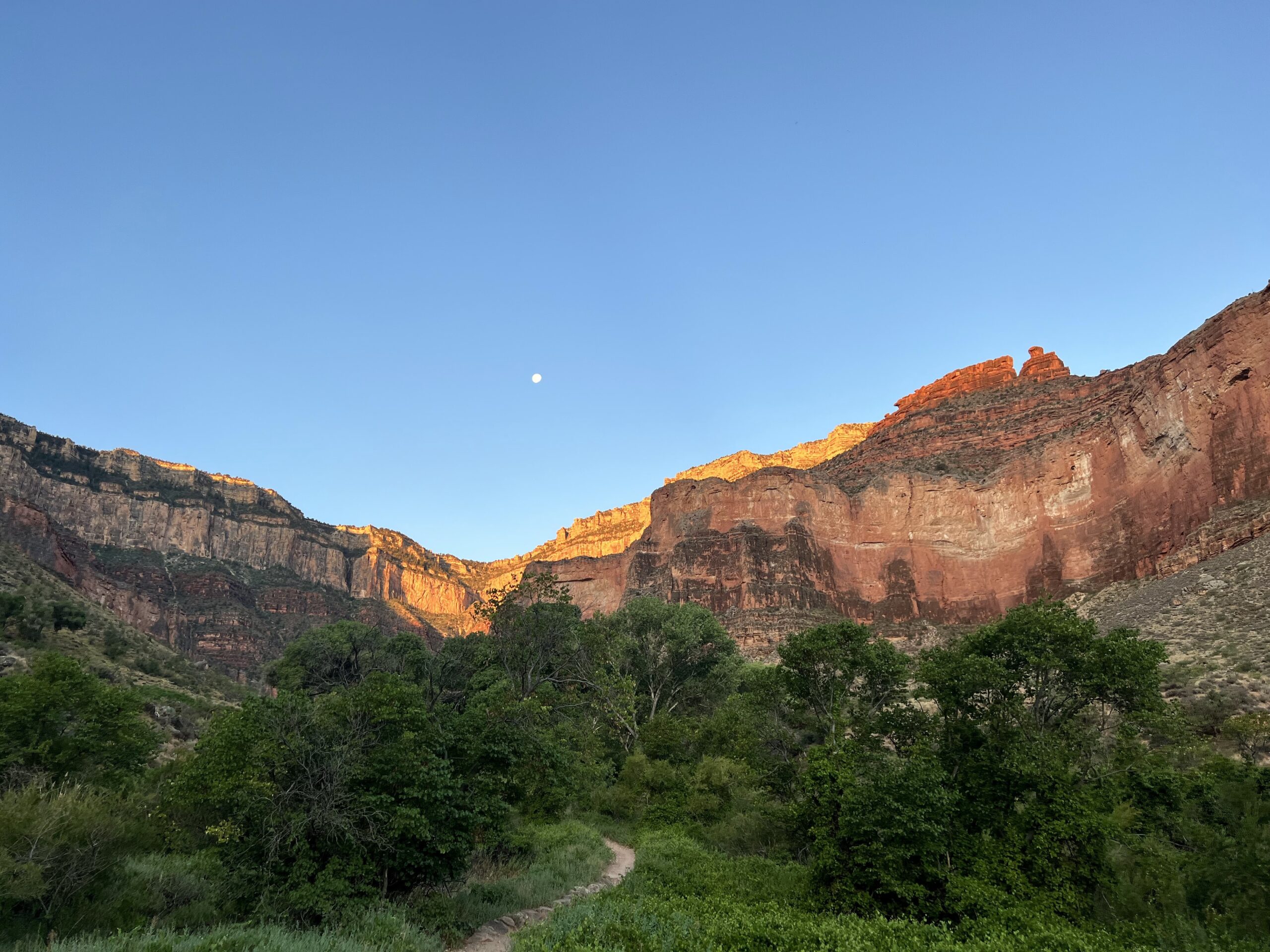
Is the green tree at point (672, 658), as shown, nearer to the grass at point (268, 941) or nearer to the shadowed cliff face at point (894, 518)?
the shadowed cliff face at point (894, 518)

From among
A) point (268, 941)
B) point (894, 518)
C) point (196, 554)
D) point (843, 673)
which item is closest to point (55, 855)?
point (268, 941)

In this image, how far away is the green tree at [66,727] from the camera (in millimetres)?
16250

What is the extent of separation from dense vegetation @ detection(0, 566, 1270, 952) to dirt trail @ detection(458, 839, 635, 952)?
0.36 meters

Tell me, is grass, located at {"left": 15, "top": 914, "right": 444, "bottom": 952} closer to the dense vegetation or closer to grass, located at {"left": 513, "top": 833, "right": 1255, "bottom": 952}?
the dense vegetation

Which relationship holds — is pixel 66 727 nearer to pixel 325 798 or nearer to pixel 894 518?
pixel 325 798

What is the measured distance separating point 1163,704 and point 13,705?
90.4ft

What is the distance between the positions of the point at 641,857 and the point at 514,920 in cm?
755

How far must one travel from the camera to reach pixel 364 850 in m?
12.7

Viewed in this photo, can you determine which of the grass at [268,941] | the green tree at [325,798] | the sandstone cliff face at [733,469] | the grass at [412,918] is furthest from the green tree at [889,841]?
the sandstone cliff face at [733,469]

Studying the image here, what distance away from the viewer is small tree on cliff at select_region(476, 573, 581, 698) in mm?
19734

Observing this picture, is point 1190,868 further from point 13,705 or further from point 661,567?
point 661,567

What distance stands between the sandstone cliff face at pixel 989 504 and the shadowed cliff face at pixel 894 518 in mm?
206

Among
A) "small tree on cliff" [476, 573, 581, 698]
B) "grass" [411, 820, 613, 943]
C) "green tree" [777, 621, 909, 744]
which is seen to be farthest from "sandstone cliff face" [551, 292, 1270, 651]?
"small tree on cliff" [476, 573, 581, 698]

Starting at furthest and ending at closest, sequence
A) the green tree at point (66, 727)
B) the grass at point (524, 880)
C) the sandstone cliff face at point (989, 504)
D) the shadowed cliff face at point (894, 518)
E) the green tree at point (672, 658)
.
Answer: the shadowed cliff face at point (894, 518), the sandstone cliff face at point (989, 504), the green tree at point (672, 658), the green tree at point (66, 727), the grass at point (524, 880)
